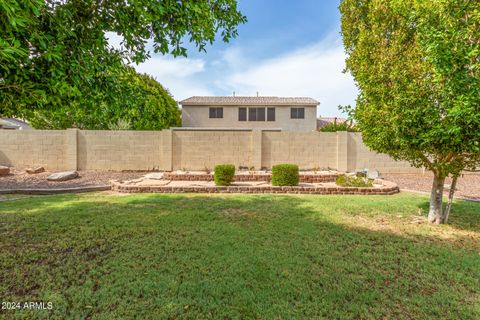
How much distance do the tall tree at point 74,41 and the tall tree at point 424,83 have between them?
361cm

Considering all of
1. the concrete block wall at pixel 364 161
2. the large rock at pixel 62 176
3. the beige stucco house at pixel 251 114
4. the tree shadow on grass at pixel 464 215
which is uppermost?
the beige stucco house at pixel 251 114

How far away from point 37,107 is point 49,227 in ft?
8.84

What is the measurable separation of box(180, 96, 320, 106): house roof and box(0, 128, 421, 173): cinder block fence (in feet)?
37.4

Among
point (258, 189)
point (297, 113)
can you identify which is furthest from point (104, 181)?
point (297, 113)

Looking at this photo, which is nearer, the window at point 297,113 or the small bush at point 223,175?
the small bush at point 223,175

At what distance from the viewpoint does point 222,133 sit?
38.7 feet

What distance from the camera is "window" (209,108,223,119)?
22844 mm

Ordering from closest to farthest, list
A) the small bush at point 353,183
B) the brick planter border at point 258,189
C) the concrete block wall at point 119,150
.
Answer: the brick planter border at point 258,189 < the small bush at point 353,183 < the concrete block wall at point 119,150

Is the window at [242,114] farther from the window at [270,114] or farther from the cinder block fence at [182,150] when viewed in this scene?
the cinder block fence at [182,150]

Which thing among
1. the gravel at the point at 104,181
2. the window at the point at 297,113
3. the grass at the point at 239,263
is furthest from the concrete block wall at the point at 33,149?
the window at the point at 297,113

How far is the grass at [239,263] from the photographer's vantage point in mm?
2527

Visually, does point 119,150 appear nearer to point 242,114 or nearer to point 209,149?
point 209,149

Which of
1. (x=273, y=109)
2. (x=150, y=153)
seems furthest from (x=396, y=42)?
(x=273, y=109)

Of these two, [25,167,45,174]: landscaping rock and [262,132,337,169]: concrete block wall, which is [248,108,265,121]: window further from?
[25,167,45,174]: landscaping rock
